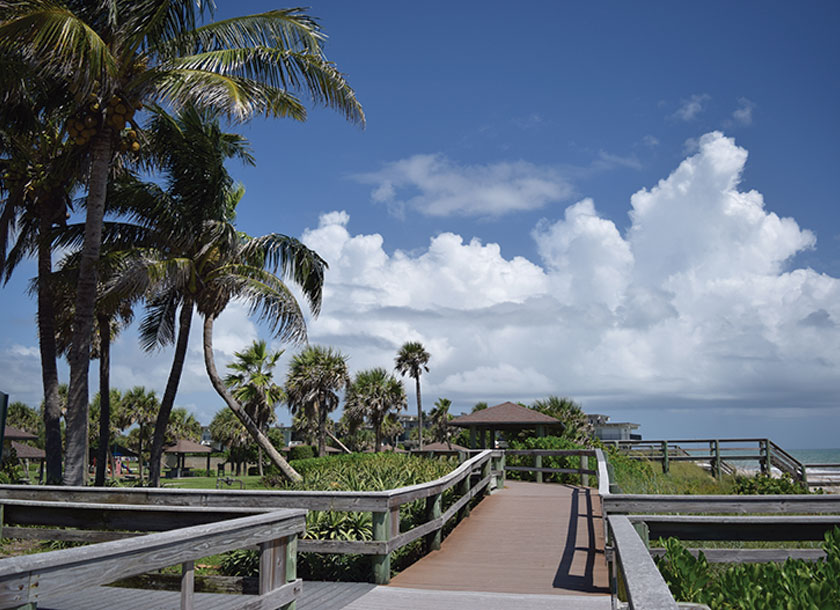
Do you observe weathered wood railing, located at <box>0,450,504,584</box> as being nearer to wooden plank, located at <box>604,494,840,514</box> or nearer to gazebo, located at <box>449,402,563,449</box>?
wooden plank, located at <box>604,494,840,514</box>

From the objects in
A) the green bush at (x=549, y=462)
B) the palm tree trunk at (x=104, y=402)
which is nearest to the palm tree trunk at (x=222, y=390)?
the palm tree trunk at (x=104, y=402)

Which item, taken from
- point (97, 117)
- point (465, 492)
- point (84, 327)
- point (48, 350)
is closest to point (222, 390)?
point (48, 350)

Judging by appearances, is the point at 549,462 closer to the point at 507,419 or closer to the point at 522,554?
the point at 507,419

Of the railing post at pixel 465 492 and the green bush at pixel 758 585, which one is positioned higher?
the green bush at pixel 758 585

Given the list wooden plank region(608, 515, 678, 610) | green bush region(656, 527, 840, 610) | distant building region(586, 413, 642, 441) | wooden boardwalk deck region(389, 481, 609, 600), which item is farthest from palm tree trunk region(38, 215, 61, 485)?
distant building region(586, 413, 642, 441)

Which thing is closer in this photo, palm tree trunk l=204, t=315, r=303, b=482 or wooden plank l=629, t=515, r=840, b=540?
wooden plank l=629, t=515, r=840, b=540

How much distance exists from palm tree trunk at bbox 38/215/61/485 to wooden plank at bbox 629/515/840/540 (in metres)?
15.3

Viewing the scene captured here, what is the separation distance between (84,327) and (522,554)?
8.67 meters

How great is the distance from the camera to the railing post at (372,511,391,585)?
7.12 metres

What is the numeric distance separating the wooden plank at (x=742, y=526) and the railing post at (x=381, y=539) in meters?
3.05

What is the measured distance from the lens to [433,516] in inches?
360

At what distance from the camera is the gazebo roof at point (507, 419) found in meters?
27.8

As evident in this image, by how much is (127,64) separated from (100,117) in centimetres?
119

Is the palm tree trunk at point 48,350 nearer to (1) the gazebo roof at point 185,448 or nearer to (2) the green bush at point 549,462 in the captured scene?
(2) the green bush at point 549,462
